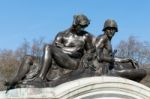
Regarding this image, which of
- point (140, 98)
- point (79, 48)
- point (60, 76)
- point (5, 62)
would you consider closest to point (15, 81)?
point (60, 76)

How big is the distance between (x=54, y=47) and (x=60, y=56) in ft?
0.65

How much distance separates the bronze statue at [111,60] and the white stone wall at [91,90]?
0.41 meters

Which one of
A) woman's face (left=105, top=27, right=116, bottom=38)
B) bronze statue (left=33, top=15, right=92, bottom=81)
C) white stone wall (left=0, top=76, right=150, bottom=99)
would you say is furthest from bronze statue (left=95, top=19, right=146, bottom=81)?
white stone wall (left=0, top=76, right=150, bottom=99)

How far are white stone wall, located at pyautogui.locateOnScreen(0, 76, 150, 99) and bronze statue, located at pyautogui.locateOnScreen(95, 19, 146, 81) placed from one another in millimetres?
410

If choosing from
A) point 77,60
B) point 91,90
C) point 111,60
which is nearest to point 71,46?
point 77,60

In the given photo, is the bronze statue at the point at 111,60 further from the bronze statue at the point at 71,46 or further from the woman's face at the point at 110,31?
the bronze statue at the point at 71,46

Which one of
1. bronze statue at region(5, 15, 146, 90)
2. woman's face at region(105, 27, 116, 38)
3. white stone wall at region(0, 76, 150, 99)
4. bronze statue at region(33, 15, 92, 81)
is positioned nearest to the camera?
white stone wall at region(0, 76, 150, 99)

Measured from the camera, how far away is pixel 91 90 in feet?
27.5

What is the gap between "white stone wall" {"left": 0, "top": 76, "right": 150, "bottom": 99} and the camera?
8.27 metres

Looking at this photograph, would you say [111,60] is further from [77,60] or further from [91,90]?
[91,90]

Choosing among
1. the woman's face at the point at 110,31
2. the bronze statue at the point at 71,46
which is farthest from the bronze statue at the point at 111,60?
the bronze statue at the point at 71,46

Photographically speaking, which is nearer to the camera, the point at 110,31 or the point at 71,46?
the point at 71,46

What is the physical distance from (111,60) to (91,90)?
3.14 feet

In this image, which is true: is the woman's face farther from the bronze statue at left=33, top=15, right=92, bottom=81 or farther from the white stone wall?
the white stone wall
